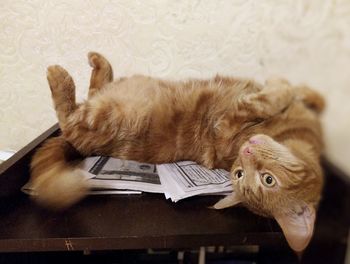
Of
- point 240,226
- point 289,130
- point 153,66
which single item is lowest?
point 240,226

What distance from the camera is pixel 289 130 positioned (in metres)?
0.91

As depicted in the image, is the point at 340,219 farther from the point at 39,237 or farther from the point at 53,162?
the point at 53,162

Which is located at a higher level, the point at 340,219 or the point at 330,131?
the point at 330,131

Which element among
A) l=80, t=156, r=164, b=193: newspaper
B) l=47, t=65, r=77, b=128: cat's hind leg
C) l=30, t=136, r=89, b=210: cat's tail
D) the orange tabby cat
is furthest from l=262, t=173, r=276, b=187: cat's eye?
l=47, t=65, r=77, b=128: cat's hind leg

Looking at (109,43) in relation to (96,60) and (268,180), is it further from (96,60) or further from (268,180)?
(268,180)

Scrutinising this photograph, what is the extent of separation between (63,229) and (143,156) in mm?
357

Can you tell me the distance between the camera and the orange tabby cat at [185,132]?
0.76 meters

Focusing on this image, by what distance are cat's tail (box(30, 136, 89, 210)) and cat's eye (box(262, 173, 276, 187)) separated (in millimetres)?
427

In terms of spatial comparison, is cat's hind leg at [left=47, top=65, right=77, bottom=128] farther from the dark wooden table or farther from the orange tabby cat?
the dark wooden table

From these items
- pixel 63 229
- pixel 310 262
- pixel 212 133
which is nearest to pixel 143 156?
pixel 212 133

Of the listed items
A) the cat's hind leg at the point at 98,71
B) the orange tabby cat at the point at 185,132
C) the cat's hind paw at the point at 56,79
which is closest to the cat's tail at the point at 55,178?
the orange tabby cat at the point at 185,132

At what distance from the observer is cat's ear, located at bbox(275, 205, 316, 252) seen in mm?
482

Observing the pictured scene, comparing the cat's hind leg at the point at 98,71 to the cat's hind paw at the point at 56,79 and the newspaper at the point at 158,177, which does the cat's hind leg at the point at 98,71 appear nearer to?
the cat's hind paw at the point at 56,79

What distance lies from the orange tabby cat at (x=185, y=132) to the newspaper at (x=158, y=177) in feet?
0.09
